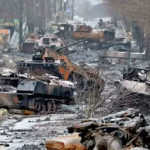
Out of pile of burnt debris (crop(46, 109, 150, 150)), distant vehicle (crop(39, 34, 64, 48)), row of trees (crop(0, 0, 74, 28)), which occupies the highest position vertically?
row of trees (crop(0, 0, 74, 28))

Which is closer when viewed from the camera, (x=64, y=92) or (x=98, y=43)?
(x=64, y=92)

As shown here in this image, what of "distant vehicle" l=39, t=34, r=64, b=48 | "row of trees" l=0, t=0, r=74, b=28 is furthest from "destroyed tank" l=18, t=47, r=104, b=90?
"row of trees" l=0, t=0, r=74, b=28

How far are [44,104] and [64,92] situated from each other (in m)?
0.96

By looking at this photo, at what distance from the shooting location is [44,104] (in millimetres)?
20328

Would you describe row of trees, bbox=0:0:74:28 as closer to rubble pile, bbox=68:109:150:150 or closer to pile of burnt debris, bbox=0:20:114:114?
pile of burnt debris, bbox=0:20:114:114

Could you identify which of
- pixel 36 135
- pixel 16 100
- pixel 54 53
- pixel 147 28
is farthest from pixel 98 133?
pixel 147 28

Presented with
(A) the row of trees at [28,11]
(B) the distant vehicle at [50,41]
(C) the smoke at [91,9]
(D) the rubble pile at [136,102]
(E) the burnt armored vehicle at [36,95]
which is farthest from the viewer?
(C) the smoke at [91,9]

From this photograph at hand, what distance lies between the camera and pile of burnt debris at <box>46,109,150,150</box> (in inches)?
367

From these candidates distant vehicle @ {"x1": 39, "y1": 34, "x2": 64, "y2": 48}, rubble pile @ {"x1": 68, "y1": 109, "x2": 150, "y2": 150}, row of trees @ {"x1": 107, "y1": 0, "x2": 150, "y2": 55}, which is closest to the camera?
rubble pile @ {"x1": 68, "y1": 109, "x2": 150, "y2": 150}

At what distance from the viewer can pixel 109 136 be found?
9.44 m

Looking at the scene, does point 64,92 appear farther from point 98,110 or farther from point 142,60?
point 142,60

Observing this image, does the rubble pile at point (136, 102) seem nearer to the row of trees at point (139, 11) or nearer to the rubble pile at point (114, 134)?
the rubble pile at point (114, 134)

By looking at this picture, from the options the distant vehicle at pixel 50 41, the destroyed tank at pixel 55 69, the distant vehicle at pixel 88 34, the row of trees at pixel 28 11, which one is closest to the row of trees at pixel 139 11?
the distant vehicle at pixel 88 34

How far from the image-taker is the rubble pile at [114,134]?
30.5ft
